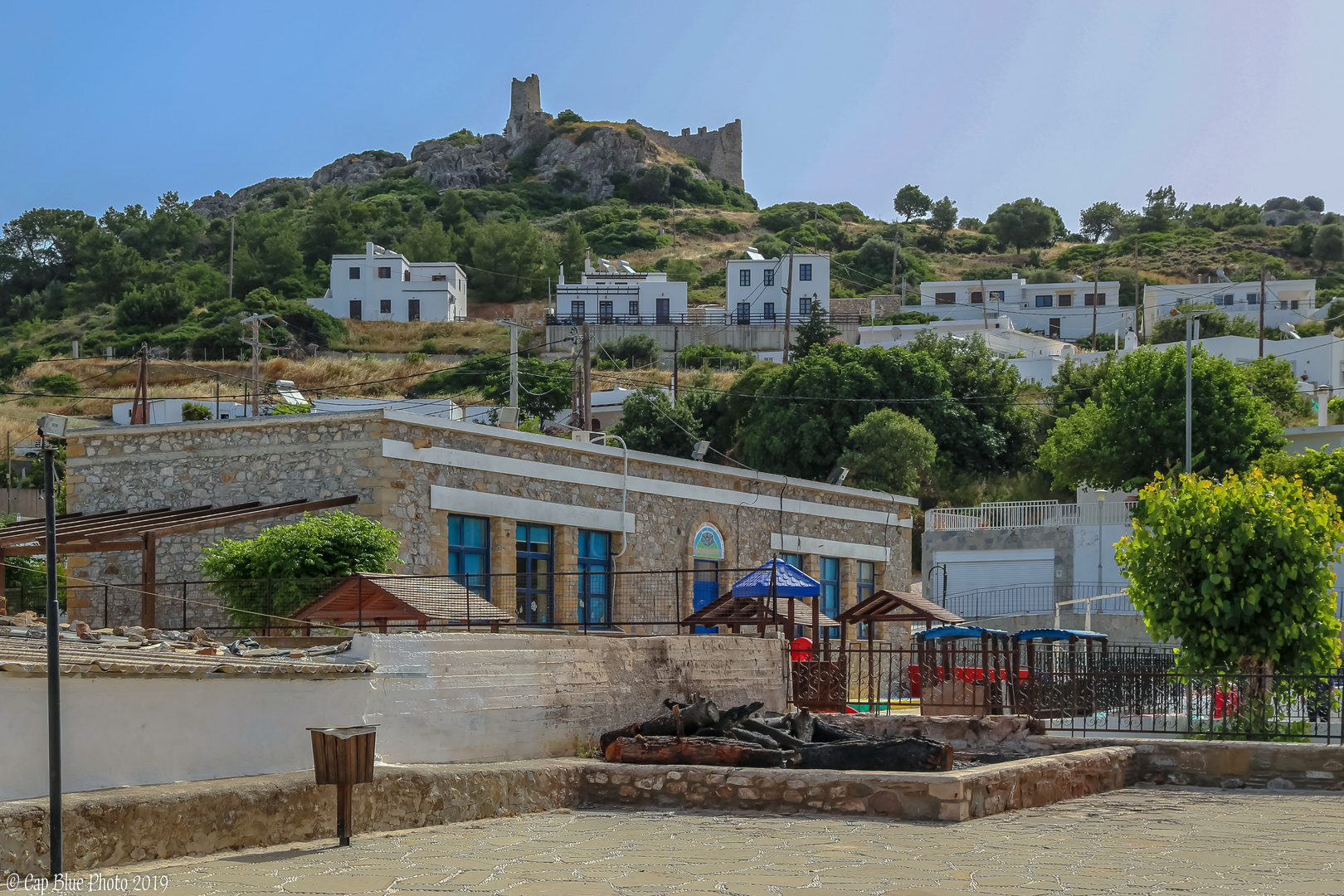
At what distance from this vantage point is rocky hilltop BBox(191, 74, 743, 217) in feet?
413

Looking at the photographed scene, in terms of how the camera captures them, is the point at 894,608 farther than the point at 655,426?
No

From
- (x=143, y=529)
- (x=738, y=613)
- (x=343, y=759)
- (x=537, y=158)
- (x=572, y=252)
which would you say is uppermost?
(x=537, y=158)

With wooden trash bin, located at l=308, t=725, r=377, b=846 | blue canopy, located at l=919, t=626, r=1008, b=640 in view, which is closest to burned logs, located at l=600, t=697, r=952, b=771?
wooden trash bin, located at l=308, t=725, r=377, b=846

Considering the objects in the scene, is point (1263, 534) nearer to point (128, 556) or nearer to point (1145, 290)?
point (128, 556)

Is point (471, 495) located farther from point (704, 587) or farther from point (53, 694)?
point (53, 694)

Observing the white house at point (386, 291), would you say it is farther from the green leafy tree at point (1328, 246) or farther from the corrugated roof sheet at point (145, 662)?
the corrugated roof sheet at point (145, 662)

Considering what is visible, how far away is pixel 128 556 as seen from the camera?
19.6 meters

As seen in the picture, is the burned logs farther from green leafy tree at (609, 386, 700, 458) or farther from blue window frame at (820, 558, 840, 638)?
green leafy tree at (609, 386, 700, 458)

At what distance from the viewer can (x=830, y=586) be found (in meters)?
28.0

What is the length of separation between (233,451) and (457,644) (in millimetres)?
9004

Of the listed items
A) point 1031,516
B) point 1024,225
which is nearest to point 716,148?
point 1024,225

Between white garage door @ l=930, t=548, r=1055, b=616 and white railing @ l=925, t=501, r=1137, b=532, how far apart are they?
31.8 inches

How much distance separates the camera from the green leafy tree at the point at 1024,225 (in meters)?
Result: 112

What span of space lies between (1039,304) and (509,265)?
3353 cm
